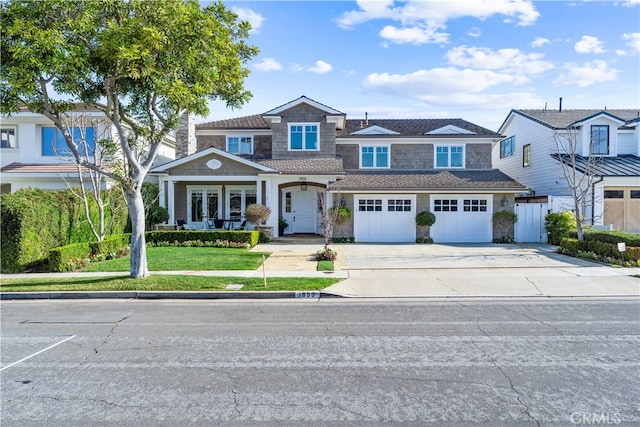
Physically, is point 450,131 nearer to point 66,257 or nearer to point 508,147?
point 508,147

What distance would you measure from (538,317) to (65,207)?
→ 16.1 m

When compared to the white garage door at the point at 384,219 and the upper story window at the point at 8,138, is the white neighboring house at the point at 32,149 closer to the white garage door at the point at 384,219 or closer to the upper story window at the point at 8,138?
the upper story window at the point at 8,138

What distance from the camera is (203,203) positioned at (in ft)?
83.4

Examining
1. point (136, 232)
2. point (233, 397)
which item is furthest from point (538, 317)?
point (136, 232)

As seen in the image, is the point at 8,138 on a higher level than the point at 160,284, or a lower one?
higher

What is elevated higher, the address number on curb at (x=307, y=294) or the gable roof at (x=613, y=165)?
the gable roof at (x=613, y=165)

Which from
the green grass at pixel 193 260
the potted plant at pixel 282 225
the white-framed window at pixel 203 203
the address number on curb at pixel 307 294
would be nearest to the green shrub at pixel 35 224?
the green grass at pixel 193 260

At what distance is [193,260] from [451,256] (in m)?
9.98

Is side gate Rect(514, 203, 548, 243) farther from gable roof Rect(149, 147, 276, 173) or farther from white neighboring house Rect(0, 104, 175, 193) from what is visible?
white neighboring house Rect(0, 104, 175, 193)

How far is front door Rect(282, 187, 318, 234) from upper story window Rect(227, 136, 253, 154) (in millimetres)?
3754

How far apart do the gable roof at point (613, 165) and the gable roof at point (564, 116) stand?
6.56ft

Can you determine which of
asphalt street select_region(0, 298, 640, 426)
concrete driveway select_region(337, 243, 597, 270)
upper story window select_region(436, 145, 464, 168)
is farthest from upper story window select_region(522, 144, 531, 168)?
asphalt street select_region(0, 298, 640, 426)

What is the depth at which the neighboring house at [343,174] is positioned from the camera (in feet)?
73.6

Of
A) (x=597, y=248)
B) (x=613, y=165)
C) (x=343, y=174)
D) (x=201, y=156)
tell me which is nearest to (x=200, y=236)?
(x=201, y=156)
